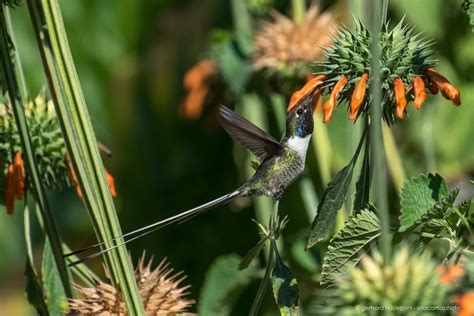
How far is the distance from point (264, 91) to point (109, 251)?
1227 mm

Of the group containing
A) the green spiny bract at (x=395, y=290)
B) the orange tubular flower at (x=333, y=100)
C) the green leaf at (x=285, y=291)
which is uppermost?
the orange tubular flower at (x=333, y=100)

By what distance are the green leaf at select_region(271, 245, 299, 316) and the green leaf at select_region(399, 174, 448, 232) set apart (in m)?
0.14

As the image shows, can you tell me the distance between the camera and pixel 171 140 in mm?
3535

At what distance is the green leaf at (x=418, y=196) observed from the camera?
1.01 meters

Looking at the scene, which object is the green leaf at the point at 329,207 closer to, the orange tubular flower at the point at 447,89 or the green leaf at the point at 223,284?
the orange tubular flower at the point at 447,89

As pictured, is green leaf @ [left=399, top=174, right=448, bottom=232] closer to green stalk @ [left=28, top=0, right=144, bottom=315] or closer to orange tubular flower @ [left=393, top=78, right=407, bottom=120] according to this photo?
orange tubular flower @ [left=393, top=78, right=407, bottom=120]

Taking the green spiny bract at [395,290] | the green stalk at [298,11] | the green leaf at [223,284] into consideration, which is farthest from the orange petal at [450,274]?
the green stalk at [298,11]

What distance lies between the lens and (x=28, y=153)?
1096mm

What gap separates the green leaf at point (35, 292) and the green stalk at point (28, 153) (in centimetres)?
8

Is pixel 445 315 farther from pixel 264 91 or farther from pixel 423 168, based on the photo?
pixel 423 168

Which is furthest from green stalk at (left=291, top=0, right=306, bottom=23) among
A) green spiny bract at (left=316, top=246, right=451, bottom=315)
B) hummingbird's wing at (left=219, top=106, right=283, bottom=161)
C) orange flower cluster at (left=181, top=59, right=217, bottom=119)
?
green spiny bract at (left=316, top=246, right=451, bottom=315)

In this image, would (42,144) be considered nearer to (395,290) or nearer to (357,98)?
(357,98)

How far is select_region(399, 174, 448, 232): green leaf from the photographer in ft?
3.31

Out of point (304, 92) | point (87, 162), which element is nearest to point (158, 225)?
point (87, 162)
